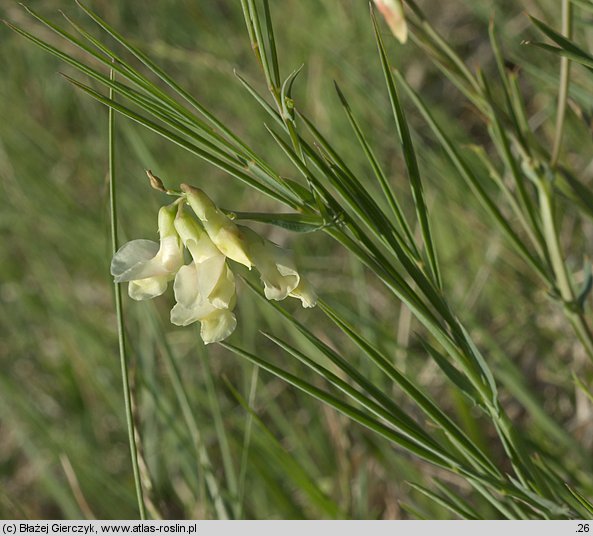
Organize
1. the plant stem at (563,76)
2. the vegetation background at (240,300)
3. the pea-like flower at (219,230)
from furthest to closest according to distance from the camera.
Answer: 1. the vegetation background at (240,300)
2. the plant stem at (563,76)
3. the pea-like flower at (219,230)

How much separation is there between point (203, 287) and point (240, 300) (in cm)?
103

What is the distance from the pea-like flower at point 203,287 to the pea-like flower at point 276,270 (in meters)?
0.02

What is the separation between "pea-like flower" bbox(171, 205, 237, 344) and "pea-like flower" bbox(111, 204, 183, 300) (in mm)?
12

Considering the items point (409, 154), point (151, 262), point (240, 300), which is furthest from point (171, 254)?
point (240, 300)

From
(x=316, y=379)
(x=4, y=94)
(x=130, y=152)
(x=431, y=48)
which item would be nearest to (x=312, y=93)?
(x=130, y=152)

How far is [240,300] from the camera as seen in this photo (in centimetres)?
159

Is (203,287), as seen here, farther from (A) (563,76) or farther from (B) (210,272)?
(A) (563,76)

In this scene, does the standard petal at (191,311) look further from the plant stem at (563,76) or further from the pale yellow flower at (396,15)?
the plant stem at (563,76)

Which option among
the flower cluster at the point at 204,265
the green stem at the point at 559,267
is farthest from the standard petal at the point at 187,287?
the green stem at the point at 559,267

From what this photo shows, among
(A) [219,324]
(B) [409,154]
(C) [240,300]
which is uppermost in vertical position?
(B) [409,154]

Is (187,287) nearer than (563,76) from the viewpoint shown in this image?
Yes

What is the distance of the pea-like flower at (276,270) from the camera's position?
0.57 m

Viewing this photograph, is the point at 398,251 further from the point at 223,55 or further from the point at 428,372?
the point at 223,55
